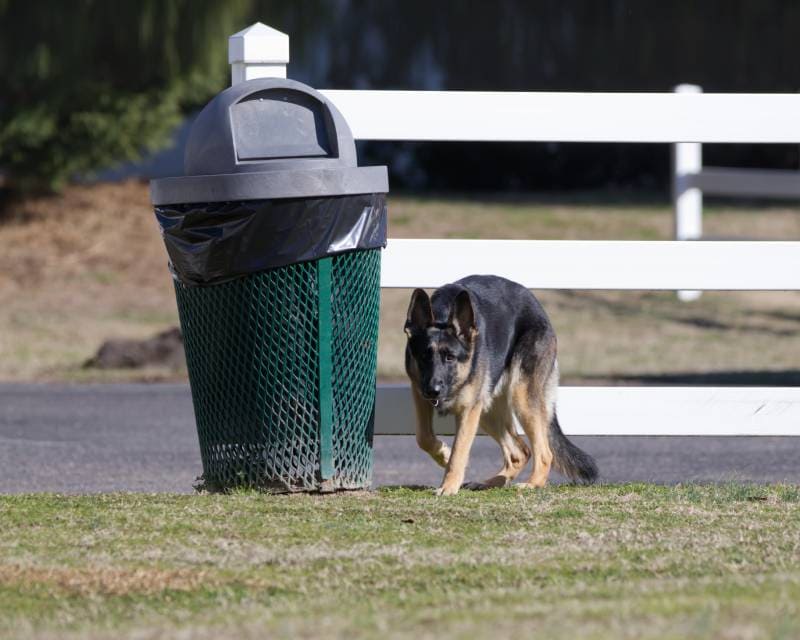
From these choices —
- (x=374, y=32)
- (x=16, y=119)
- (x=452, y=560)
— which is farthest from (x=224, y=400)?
(x=374, y=32)

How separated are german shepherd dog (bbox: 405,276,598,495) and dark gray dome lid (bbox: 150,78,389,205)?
605mm

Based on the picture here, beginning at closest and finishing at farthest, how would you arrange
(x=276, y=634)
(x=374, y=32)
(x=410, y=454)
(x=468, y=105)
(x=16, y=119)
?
1. (x=276, y=634)
2. (x=468, y=105)
3. (x=410, y=454)
4. (x=16, y=119)
5. (x=374, y=32)

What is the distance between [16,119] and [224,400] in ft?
41.4

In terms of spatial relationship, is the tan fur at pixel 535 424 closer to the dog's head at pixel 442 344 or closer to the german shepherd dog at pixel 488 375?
the german shepherd dog at pixel 488 375

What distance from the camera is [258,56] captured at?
632 centimetres

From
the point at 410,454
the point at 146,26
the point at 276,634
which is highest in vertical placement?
the point at 146,26

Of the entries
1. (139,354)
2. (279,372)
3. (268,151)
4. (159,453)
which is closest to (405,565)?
(279,372)

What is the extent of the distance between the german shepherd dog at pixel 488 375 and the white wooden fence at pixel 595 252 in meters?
0.20

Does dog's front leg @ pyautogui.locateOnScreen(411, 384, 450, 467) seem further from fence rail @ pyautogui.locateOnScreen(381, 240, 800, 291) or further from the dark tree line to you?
the dark tree line

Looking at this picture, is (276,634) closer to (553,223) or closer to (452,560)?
(452,560)

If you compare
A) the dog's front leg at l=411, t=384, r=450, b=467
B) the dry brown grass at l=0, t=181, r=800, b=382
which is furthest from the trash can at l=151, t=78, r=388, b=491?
the dry brown grass at l=0, t=181, r=800, b=382

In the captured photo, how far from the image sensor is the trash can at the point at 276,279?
18.1 feet

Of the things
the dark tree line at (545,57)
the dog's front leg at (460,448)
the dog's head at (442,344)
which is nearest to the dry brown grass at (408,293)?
the dark tree line at (545,57)

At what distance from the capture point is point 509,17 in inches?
962
